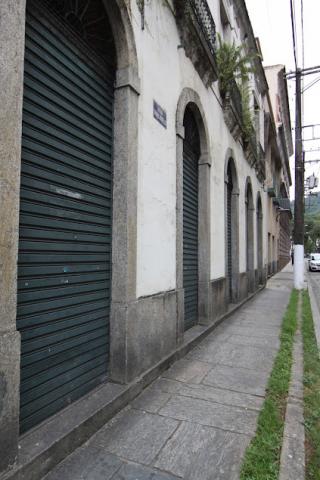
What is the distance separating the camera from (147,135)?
4.06 meters

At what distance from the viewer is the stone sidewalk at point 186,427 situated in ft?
7.84

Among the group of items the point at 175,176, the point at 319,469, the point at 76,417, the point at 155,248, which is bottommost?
the point at 319,469

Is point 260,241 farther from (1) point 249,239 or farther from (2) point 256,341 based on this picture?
(2) point 256,341

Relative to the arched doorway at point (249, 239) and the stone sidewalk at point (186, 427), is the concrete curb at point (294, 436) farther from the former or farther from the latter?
the arched doorway at point (249, 239)

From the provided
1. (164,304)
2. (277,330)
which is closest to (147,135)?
(164,304)

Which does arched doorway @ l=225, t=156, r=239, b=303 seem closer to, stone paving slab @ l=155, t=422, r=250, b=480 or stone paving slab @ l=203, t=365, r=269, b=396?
stone paving slab @ l=203, t=365, r=269, b=396

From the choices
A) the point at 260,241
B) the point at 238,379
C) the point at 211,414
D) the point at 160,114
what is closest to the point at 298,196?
the point at 260,241

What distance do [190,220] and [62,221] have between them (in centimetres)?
348

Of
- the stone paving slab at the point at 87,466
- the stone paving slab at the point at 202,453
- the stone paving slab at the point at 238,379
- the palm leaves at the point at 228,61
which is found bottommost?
the stone paving slab at the point at 202,453

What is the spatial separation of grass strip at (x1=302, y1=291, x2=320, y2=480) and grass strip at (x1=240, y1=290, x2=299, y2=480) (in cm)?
20

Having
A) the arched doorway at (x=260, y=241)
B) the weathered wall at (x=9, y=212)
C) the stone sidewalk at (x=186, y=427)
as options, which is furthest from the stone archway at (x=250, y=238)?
the weathered wall at (x=9, y=212)

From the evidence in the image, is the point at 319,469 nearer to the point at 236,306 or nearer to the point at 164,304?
the point at 164,304

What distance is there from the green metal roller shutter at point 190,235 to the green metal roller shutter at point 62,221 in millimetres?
2419

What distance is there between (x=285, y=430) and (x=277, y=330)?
396cm
